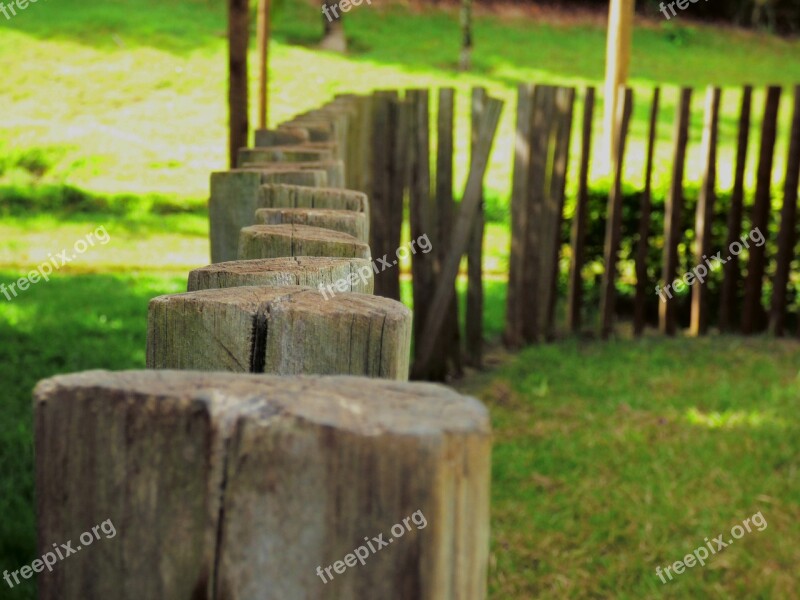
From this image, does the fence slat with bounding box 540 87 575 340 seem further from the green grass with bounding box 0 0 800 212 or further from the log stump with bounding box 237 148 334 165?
the green grass with bounding box 0 0 800 212

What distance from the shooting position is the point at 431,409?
651 millimetres

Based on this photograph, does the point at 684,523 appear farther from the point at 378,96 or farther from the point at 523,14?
the point at 523,14

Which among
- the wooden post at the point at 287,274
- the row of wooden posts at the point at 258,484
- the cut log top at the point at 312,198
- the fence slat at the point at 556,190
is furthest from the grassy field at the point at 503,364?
the row of wooden posts at the point at 258,484

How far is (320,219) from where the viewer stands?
1.55 metres

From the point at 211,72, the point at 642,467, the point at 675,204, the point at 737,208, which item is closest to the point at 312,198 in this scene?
the point at 642,467

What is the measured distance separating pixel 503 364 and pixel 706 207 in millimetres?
1561

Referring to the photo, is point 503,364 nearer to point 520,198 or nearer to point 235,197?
point 520,198

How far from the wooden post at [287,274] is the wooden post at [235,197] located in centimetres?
88

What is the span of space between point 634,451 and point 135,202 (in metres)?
8.56

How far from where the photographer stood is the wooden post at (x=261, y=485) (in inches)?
24.5

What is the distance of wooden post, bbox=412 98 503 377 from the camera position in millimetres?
5050

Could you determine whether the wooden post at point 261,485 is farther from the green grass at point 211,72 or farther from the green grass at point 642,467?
the green grass at point 211,72

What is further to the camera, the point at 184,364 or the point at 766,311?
the point at 766,311

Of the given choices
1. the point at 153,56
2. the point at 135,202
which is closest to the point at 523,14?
the point at 153,56
